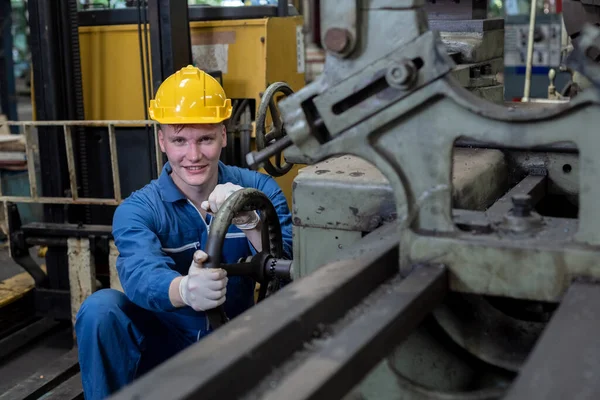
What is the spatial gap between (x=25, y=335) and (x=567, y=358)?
11.2 ft

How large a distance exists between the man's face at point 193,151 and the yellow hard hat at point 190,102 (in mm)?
27

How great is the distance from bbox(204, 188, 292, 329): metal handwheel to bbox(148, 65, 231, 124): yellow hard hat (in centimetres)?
54

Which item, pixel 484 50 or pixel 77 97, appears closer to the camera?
pixel 484 50

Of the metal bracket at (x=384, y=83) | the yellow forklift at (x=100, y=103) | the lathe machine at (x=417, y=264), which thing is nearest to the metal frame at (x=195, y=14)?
the yellow forklift at (x=100, y=103)

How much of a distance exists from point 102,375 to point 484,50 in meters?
1.40

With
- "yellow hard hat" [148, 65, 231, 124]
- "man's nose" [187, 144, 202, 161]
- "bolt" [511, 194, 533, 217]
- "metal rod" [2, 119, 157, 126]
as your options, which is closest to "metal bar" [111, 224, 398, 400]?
"bolt" [511, 194, 533, 217]

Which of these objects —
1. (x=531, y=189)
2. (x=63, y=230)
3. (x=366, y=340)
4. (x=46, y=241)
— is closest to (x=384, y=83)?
(x=366, y=340)

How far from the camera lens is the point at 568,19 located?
10.2 ft

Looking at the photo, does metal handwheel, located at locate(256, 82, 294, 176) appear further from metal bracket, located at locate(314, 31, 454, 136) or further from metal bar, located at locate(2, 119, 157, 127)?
metal bar, located at locate(2, 119, 157, 127)

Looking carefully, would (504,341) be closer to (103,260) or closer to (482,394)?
(482,394)

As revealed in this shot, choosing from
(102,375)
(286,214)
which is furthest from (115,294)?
(286,214)

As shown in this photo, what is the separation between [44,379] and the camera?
10.5ft

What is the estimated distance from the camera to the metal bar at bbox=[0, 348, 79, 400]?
308 centimetres

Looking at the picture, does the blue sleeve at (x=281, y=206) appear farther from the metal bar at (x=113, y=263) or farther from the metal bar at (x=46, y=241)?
the metal bar at (x=46, y=241)
